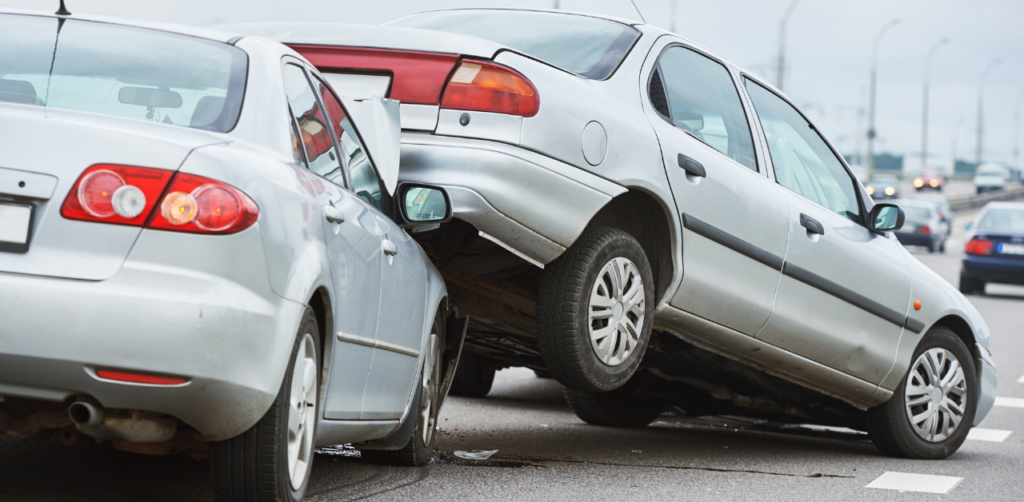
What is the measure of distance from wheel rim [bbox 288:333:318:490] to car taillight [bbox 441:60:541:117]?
1475mm

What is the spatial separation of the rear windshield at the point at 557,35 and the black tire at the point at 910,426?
2755 millimetres

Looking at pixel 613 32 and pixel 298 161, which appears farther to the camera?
pixel 613 32

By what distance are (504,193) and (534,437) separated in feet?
8.89

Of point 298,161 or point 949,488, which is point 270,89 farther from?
point 949,488

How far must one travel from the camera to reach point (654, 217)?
549 centimetres

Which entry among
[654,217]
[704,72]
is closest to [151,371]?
[654,217]

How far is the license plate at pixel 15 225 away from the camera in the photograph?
124 inches

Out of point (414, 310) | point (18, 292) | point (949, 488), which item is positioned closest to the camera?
point (18, 292)

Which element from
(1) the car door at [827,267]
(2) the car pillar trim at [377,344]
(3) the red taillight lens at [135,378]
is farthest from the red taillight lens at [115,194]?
(1) the car door at [827,267]

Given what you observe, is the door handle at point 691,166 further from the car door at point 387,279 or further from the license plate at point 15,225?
the license plate at point 15,225

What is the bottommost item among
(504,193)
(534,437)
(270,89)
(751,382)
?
(534,437)

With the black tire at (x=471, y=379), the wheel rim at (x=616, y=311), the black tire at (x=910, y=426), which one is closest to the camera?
the wheel rim at (x=616, y=311)

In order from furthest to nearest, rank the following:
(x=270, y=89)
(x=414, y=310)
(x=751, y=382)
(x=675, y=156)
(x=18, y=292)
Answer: (x=751, y=382) < (x=675, y=156) < (x=414, y=310) < (x=270, y=89) < (x=18, y=292)

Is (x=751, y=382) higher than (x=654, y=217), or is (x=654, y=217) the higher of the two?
(x=654, y=217)
